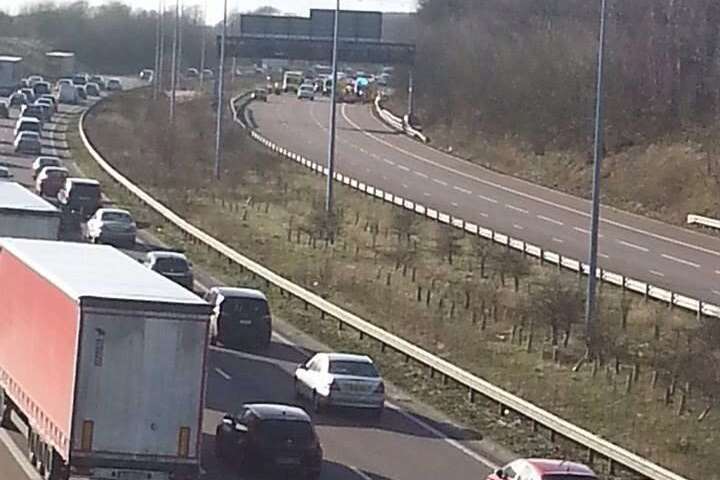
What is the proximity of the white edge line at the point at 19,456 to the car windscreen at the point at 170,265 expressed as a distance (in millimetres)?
15549

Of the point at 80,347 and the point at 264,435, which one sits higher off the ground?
the point at 80,347

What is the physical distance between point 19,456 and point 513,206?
46.2 meters

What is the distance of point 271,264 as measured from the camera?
52094mm

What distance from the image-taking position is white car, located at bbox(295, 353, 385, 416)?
32188 millimetres

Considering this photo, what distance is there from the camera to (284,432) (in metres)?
26.0

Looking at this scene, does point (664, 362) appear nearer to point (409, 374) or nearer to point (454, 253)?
point (409, 374)

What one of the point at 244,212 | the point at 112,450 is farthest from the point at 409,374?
the point at 244,212

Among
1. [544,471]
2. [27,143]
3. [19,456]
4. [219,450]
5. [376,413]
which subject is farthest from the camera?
[27,143]

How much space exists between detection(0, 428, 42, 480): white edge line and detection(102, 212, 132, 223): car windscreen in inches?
1035

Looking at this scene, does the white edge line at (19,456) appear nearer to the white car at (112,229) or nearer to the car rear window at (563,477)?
the car rear window at (563,477)

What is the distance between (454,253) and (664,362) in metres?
17.8

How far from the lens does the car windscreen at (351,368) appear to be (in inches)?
1281

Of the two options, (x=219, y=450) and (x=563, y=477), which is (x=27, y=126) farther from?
(x=563, y=477)

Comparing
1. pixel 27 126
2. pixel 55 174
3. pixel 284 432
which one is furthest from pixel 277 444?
pixel 27 126
